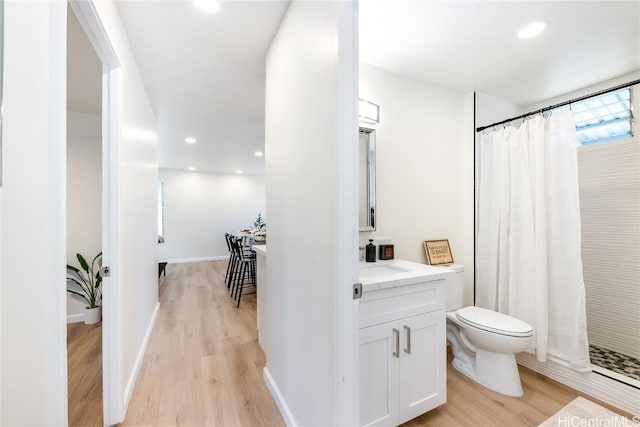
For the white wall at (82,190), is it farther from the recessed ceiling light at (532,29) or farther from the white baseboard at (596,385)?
the white baseboard at (596,385)

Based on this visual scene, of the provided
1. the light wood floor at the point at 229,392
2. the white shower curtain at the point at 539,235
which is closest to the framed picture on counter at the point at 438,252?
the white shower curtain at the point at 539,235

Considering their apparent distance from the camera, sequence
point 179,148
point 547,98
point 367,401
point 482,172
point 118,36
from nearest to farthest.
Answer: point 367,401, point 118,36, point 482,172, point 547,98, point 179,148

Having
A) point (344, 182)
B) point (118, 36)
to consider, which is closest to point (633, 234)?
→ point (344, 182)

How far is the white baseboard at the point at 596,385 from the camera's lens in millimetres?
1583

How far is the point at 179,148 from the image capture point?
179 inches

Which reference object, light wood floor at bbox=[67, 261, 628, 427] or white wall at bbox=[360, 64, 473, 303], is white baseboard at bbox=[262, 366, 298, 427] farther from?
white wall at bbox=[360, 64, 473, 303]

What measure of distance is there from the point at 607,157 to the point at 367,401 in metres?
2.68

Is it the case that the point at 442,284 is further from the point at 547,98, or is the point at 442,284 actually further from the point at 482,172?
the point at 547,98

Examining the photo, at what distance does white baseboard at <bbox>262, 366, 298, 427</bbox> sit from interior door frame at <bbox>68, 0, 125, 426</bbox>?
0.85 metres

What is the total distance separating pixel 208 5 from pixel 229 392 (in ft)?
7.91

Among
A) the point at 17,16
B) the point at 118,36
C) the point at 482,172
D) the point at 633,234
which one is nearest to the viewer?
the point at 17,16

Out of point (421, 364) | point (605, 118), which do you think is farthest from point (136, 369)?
point (605, 118)

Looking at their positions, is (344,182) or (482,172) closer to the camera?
(344,182)

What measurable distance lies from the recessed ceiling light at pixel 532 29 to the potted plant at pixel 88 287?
434 cm
